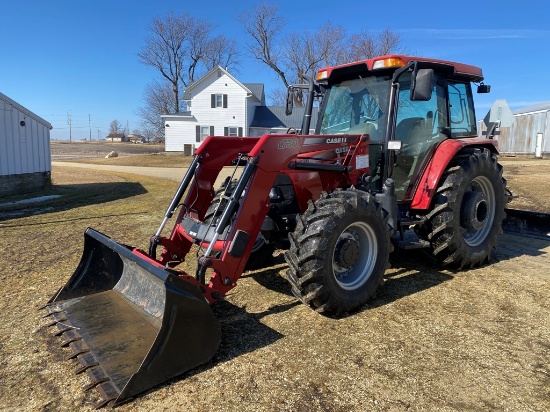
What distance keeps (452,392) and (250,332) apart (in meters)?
1.54

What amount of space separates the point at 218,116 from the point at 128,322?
107 feet

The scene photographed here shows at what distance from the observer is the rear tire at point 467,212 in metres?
4.75

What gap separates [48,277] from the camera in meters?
4.90

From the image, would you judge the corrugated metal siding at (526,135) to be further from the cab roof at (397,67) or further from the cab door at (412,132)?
the cab door at (412,132)

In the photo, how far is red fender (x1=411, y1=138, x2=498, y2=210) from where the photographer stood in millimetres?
4824

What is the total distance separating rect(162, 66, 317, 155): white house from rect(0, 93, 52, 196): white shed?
20.1 meters

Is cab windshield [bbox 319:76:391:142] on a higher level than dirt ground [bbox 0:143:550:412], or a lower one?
higher

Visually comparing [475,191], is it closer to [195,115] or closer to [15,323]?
[15,323]

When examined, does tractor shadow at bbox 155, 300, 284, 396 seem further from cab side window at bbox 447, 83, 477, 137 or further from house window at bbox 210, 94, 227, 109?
house window at bbox 210, 94, 227, 109

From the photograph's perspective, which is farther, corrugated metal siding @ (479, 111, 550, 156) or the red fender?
corrugated metal siding @ (479, 111, 550, 156)

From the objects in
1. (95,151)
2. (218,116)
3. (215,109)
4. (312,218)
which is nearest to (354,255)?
(312,218)

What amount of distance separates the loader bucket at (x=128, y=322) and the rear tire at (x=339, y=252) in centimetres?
89

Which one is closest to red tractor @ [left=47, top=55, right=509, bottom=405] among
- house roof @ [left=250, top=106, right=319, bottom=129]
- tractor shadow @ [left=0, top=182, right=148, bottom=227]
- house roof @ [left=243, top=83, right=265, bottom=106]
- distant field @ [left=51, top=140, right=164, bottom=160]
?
tractor shadow @ [left=0, top=182, right=148, bottom=227]

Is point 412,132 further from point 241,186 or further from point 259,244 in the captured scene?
point 241,186
